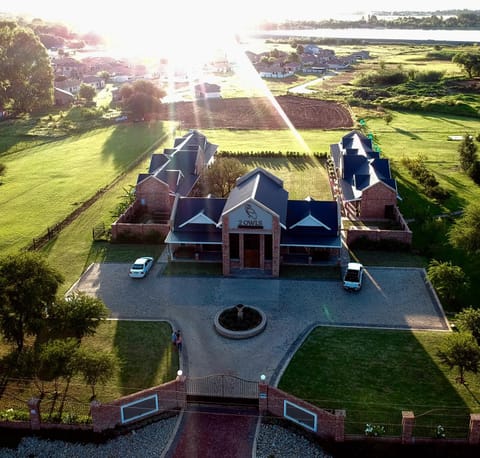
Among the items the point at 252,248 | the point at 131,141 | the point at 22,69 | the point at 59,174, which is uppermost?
the point at 22,69

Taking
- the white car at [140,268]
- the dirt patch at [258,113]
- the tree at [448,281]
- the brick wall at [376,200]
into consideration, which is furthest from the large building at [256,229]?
the dirt patch at [258,113]

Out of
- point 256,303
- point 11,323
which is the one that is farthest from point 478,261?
point 11,323

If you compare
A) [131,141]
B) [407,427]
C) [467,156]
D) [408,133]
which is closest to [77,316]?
[407,427]

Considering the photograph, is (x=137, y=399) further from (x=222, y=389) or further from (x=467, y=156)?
(x=467, y=156)

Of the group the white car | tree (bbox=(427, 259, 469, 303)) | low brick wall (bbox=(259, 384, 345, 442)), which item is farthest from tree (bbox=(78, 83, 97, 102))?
low brick wall (bbox=(259, 384, 345, 442))

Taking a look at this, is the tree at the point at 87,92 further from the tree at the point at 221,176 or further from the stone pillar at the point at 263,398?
the stone pillar at the point at 263,398

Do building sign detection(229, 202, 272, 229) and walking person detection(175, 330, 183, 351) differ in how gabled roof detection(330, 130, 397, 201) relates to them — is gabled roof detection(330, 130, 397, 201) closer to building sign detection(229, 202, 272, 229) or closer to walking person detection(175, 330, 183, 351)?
building sign detection(229, 202, 272, 229)
